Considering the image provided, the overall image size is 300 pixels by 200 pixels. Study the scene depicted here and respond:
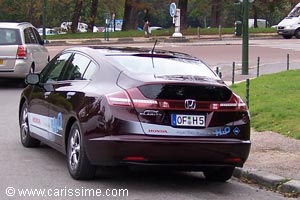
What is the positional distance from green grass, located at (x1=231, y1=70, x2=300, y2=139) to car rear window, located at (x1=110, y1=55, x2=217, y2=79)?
10.1 ft

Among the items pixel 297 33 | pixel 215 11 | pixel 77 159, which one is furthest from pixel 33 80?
pixel 215 11

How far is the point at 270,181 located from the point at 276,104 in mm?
5207

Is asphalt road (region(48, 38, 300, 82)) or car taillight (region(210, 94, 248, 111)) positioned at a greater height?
car taillight (region(210, 94, 248, 111))

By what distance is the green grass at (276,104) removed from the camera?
11.6 m

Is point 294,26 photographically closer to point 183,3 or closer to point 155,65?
point 183,3

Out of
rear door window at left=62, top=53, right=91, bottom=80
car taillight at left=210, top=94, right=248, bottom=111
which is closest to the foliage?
rear door window at left=62, top=53, right=91, bottom=80

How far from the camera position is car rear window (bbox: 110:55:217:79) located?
7.95 meters

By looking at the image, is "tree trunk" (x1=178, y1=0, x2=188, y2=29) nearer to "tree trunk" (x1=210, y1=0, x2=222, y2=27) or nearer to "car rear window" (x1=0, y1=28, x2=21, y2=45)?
"tree trunk" (x1=210, y1=0, x2=222, y2=27)

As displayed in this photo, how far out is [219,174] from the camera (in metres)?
8.31

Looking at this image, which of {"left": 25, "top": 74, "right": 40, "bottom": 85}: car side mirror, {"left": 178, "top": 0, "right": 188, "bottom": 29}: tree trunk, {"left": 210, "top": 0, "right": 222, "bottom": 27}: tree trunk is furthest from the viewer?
{"left": 210, "top": 0, "right": 222, "bottom": 27}: tree trunk

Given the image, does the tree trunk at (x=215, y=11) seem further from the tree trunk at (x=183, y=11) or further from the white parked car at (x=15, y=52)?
the white parked car at (x=15, y=52)

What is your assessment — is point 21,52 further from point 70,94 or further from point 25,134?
point 70,94

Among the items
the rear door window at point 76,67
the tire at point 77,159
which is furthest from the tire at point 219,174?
the rear door window at point 76,67

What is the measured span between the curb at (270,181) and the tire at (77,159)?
1.93 m
